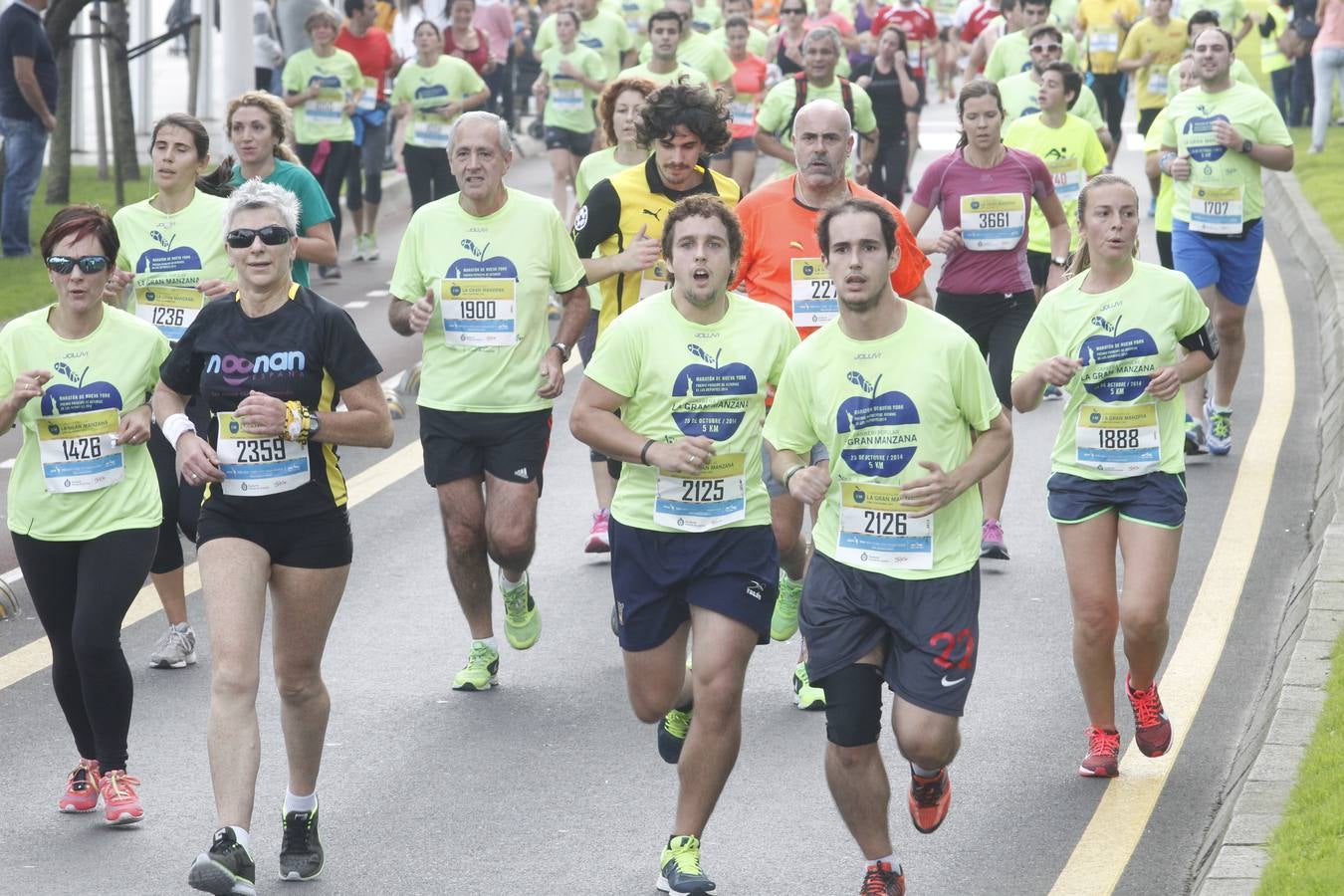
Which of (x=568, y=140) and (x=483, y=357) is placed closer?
(x=483, y=357)

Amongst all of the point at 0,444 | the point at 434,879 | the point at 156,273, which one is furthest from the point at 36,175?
the point at 434,879

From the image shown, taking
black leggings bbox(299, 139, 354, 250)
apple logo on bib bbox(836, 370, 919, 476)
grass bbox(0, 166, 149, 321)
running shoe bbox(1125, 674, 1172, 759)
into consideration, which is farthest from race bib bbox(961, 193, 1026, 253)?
black leggings bbox(299, 139, 354, 250)

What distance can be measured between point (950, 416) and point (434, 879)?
76.5 inches

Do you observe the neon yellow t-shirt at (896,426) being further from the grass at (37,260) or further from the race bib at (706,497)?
the grass at (37,260)

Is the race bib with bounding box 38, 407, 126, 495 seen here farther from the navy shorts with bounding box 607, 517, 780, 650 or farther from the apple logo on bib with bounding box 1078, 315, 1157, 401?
the apple logo on bib with bounding box 1078, 315, 1157, 401

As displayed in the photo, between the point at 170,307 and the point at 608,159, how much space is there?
2687 mm

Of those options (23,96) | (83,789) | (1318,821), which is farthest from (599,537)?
(23,96)

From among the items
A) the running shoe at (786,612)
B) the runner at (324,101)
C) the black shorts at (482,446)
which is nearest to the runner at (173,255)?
the black shorts at (482,446)

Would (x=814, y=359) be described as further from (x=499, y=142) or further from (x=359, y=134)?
(x=359, y=134)

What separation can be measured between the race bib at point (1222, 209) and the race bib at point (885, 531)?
6.50 m

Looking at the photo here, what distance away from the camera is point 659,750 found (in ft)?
23.4

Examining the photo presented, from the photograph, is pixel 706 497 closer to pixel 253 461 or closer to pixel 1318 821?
pixel 253 461

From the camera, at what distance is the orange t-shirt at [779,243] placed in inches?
329

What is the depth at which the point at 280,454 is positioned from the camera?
635 centimetres
